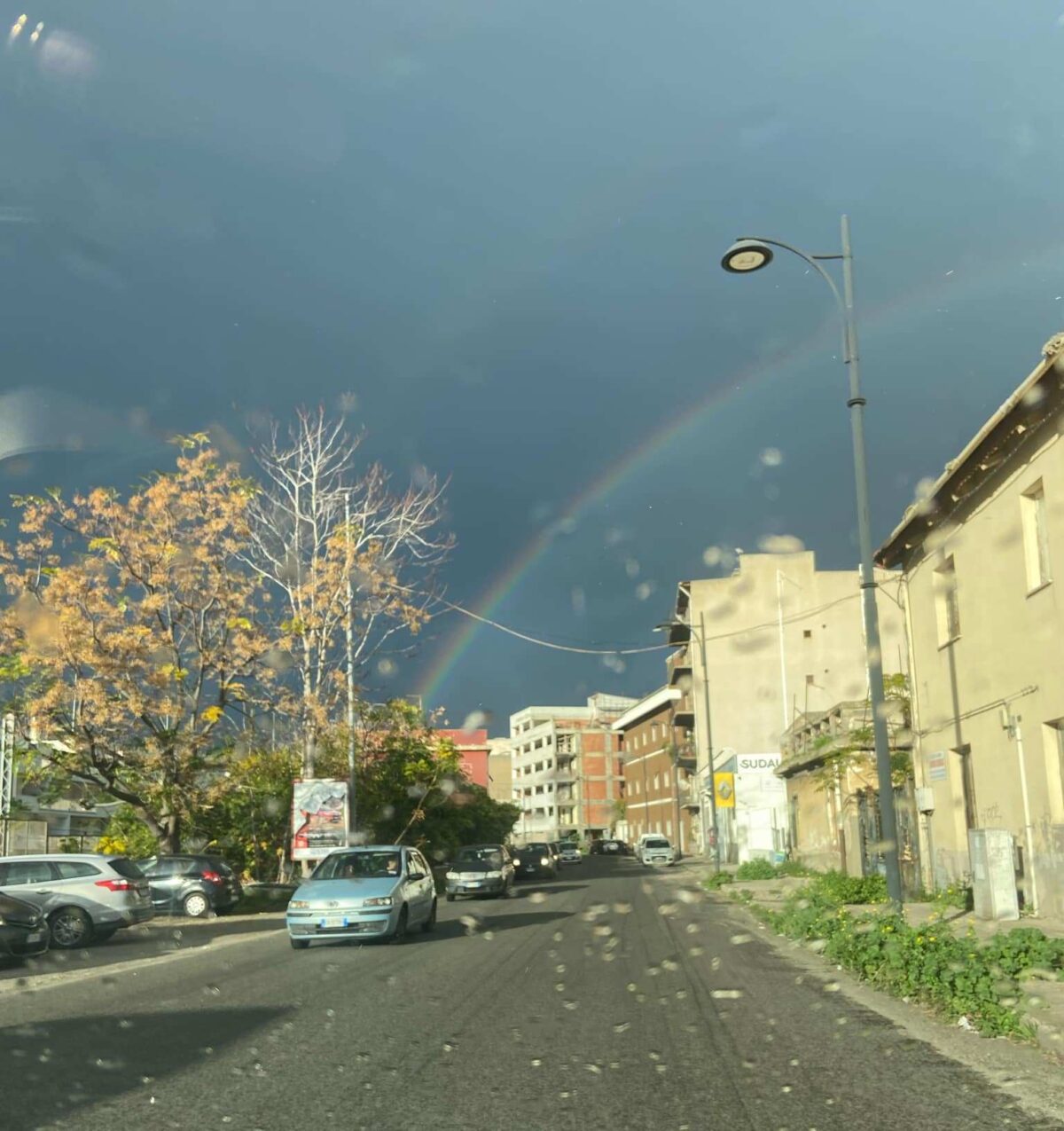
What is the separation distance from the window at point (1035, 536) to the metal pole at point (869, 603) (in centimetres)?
289

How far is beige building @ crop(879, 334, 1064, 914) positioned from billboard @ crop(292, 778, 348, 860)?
1511 centimetres

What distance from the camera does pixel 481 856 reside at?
116 ft

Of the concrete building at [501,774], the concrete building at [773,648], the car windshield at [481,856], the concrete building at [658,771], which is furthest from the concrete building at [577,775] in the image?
the car windshield at [481,856]

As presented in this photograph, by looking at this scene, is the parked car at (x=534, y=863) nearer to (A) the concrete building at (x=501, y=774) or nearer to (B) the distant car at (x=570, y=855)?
(B) the distant car at (x=570, y=855)

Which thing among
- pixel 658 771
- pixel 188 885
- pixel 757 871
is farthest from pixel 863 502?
pixel 658 771

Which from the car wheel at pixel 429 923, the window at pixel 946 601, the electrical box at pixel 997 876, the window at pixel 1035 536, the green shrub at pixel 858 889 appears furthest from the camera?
the window at pixel 946 601

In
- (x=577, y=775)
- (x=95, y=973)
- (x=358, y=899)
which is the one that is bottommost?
(x=95, y=973)

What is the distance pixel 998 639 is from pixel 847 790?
1479cm

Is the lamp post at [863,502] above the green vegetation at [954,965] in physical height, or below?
above

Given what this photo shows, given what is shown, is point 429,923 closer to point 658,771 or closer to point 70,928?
point 70,928

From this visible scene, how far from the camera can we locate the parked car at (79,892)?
20.2 m

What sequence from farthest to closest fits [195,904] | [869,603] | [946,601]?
[195,904]
[946,601]
[869,603]

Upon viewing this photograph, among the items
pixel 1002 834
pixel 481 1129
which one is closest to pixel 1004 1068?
pixel 481 1129

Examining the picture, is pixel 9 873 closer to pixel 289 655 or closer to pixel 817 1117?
pixel 289 655
